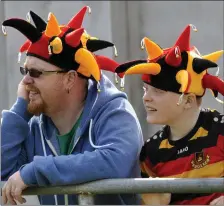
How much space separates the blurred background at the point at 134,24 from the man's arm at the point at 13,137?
2164 millimetres

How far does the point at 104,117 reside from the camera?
5.09m

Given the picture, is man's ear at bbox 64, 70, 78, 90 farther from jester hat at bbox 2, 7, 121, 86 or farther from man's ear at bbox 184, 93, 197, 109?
man's ear at bbox 184, 93, 197, 109

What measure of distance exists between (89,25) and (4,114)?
7.77ft

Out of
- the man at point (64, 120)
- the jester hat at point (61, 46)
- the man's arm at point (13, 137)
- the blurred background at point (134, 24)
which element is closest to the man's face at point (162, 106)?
the man at point (64, 120)

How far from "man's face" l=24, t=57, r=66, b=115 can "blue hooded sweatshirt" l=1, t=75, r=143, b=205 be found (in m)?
0.09

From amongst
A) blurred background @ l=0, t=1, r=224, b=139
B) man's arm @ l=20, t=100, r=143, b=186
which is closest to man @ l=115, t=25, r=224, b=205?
man's arm @ l=20, t=100, r=143, b=186

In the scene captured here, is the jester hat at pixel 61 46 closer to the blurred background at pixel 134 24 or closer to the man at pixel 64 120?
the man at pixel 64 120

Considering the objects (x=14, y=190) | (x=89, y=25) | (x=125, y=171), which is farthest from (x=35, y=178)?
(x=89, y=25)

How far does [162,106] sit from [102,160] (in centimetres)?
40

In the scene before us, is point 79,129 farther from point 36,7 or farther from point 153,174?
point 36,7

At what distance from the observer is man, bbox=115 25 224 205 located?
16.1 feet

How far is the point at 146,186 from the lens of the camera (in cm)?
443

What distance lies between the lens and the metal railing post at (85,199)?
4648 mm

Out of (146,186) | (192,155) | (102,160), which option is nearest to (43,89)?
(102,160)
